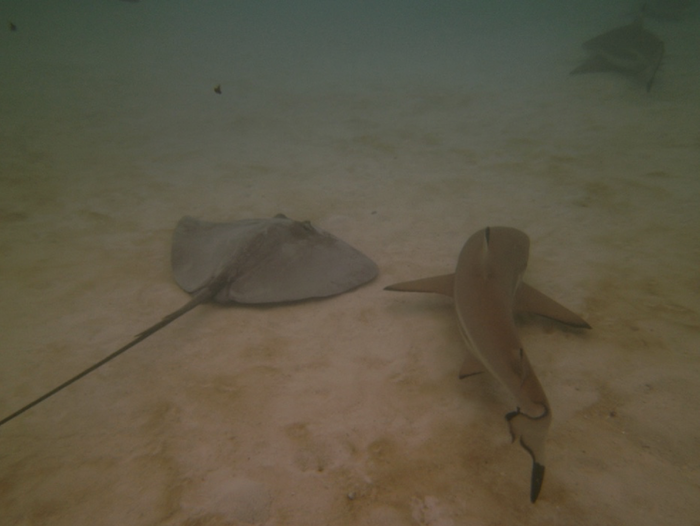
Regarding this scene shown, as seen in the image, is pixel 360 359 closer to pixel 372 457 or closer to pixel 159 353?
pixel 372 457

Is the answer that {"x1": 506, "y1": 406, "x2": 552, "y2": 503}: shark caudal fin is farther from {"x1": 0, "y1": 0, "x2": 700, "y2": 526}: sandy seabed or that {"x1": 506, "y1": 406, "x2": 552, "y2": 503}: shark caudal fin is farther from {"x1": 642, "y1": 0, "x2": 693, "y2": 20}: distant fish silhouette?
{"x1": 642, "y1": 0, "x2": 693, "y2": 20}: distant fish silhouette

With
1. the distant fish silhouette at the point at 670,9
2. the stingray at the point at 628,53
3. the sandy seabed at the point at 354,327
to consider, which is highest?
the distant fish silhouette at the point at 670,9

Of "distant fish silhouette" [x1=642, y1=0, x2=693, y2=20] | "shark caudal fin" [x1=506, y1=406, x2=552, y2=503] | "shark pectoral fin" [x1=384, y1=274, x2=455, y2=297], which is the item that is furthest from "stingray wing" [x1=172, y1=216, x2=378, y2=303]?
"distant fish silhouette" [x1=642, y1=0, x2=693, y2=20]

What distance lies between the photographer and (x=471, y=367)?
230cm

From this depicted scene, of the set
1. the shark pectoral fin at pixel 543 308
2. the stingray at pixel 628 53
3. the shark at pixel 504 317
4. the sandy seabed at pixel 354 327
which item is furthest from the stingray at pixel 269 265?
the stingray at pixel 628 53

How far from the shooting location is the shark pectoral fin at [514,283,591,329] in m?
2.79

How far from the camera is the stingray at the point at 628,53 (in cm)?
1016

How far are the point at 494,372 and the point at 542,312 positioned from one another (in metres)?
1.17

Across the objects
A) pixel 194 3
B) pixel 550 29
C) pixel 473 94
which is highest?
pixel 194 3

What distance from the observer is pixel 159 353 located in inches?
116

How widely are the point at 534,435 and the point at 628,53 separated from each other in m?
14.0

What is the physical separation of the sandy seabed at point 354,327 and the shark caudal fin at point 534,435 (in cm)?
32

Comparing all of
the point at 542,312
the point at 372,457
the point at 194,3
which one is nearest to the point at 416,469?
the point at 372,457

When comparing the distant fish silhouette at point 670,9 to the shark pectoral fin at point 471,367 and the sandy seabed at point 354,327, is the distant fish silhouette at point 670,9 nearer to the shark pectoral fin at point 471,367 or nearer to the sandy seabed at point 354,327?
the sandy seabed at point 354,327
